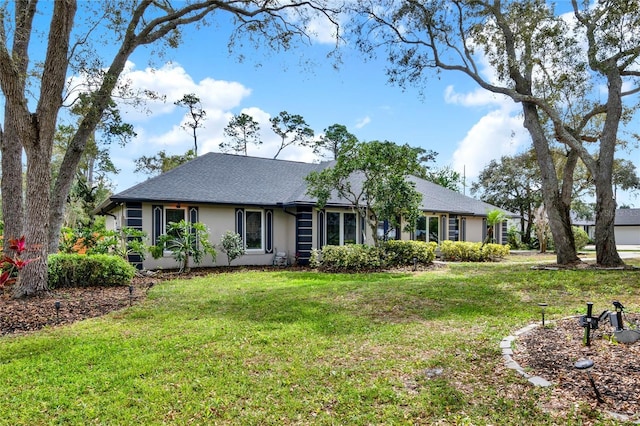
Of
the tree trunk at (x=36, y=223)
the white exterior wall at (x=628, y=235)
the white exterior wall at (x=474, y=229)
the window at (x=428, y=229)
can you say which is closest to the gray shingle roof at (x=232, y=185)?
the window at (x=428, y=229)

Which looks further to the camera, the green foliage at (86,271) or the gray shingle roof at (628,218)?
the gray shingle roof at (628,218)

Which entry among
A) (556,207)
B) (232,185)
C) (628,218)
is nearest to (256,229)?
(232,185)

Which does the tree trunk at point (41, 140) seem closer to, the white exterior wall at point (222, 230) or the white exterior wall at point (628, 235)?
the white exterior wall at point (222, 230)

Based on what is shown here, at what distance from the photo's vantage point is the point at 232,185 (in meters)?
15.8

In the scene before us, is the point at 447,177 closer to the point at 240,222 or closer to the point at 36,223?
the point at 240,222

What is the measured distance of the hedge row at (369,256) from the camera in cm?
1340

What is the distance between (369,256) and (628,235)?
40.2 meters

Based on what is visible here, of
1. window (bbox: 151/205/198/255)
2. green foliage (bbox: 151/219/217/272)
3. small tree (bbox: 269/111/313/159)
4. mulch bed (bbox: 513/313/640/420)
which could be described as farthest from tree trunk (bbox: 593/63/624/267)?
small tree (bbox: 269/111/313/159)

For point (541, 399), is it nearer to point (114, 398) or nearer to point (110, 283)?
point (114, 398)

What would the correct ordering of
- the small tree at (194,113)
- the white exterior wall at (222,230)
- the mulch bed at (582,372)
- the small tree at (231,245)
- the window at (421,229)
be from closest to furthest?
the mulch bed at (582,372) < the white exterior wall at (222,230) < the small tree at (231,245) < the window at (421,229) < the small tree at (194,113)

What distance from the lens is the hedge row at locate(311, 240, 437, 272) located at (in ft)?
44.0

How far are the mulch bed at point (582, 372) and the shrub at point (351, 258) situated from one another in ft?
27.2

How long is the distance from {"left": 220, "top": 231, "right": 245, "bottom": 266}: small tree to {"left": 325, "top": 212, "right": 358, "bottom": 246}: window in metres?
3.50

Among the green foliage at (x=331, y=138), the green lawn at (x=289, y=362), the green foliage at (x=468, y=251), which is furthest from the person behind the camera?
the green foliage at (x=331, y=138)
